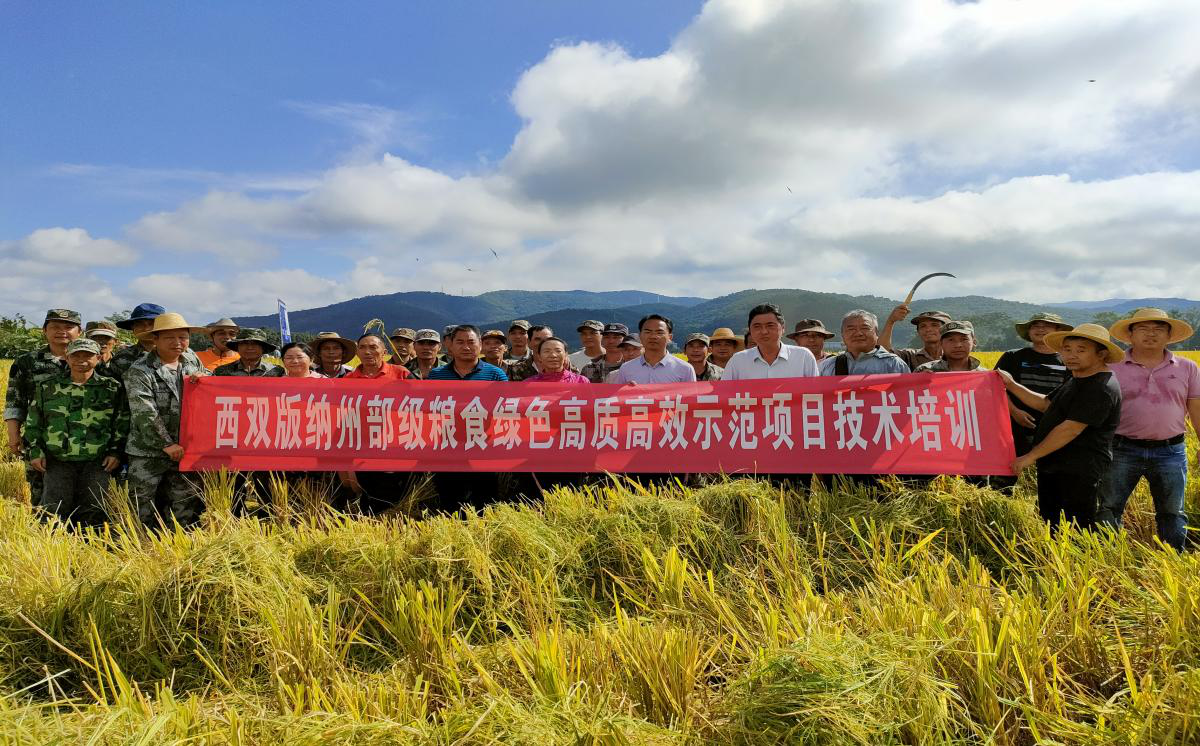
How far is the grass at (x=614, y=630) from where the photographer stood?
2076mm

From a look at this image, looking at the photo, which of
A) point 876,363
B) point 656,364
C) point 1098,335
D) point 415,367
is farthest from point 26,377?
point 1098,335

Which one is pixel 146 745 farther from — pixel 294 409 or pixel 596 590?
pixel 294 409

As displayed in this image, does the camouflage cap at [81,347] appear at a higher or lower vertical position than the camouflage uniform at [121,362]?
higher

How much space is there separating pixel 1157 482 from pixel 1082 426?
1.15 metres

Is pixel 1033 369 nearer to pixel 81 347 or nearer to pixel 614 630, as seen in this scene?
pixel 614 630

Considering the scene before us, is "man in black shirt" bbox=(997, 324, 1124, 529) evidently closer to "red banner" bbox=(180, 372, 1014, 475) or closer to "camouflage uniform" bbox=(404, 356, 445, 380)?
"red banner" bbox=(180, 372, 1014, 475)

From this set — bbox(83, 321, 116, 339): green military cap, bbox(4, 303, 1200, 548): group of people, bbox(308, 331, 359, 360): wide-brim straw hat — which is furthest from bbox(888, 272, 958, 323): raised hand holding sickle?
bbox(83, 321, 116, 339): green military cap

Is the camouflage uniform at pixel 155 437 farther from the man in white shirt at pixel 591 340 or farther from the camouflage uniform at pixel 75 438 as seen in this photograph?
the man in white shirt at pixel 591 340

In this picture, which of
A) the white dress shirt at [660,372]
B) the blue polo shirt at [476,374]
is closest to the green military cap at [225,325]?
the blue polo shirt at [476,374]

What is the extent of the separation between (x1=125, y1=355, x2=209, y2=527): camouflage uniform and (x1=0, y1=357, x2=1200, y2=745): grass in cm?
90

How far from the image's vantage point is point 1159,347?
427cm

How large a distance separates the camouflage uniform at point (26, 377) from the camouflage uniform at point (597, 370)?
4956 millimetres

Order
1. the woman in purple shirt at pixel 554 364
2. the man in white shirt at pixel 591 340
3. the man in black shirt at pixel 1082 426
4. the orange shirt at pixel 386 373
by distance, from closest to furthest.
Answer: the man in black shirt at pixel 1082 426 → the woman in purple shirt at pixel 554 364 → the orange shirt at pixel 386 373 → the man in white shirt at pixel 591 340

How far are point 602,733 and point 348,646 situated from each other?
156 centimetres
